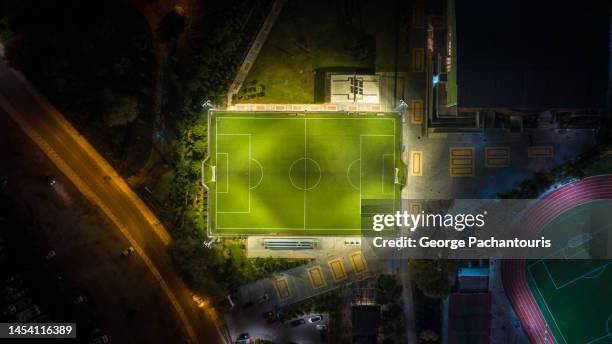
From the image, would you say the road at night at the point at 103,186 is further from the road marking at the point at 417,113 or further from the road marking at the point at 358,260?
the road marking at the point at 417,113

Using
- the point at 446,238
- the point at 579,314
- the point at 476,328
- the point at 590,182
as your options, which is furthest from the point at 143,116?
Result: the point at 579,314

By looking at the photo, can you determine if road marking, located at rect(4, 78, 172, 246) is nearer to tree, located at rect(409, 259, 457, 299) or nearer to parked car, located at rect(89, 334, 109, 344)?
parked car, located at rect(89, 334, 109, 344)

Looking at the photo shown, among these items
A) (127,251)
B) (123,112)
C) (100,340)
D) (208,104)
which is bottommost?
(100,340)

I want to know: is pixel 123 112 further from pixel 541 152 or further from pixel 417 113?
pixel 541 152

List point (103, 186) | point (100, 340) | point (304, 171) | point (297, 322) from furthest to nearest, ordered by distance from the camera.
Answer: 1. point (297, 322)
2. point (103, 186)
3. point (304, 171)
4. point (100, 340)

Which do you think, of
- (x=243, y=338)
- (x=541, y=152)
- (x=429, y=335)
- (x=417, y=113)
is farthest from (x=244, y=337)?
(x=541, y=152)

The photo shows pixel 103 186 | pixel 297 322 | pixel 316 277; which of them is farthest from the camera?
pixel 316 277

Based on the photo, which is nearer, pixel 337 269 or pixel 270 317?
pixel 270 317

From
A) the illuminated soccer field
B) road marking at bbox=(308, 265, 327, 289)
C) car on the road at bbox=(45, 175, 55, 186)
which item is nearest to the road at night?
car on the road at bbox=(45, 175, 55, 186)

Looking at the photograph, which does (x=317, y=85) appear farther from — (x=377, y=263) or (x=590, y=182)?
(x=590, y=182)
